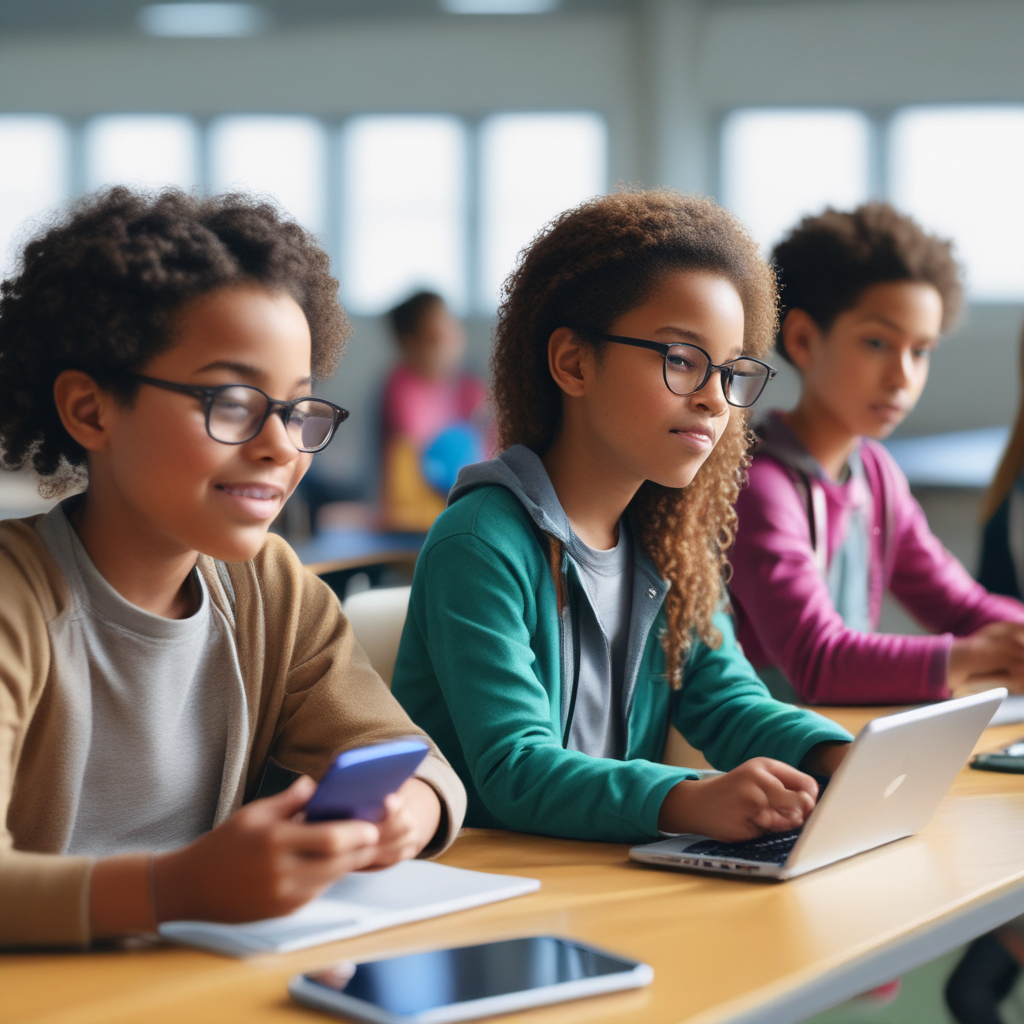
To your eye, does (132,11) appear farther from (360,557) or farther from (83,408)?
(83,408)

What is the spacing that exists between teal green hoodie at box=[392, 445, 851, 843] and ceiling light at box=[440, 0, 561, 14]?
7.75 meters

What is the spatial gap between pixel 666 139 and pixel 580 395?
7539 mm

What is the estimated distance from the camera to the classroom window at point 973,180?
8.10 meters

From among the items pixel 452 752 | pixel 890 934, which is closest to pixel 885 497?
pixel 452 752

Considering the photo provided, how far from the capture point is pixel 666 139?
334 inches

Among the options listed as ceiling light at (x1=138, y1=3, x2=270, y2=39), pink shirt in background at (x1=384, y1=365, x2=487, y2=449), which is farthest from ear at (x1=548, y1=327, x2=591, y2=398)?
ceiling light at (x1=138, y1=3, x2=270, y2=39)

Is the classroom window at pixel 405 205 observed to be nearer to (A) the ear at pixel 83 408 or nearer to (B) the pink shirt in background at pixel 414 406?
(B) the pink shirt in background at pixel 414 406

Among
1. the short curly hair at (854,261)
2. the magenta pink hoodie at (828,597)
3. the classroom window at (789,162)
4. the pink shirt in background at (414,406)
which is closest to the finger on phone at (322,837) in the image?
the magenta pink hoodie at (828,597)

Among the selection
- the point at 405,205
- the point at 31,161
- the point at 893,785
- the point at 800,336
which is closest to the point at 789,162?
the point at 405,205

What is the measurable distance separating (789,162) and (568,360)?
7.61 metres

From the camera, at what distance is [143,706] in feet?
3.43

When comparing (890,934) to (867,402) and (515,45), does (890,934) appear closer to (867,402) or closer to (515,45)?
(867,402)

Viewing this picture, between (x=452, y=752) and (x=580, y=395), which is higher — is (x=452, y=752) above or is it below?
below

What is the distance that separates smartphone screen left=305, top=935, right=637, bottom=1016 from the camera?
2.37 ft
